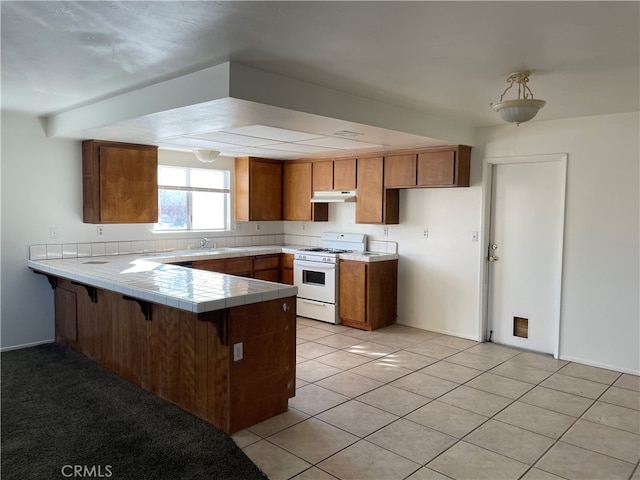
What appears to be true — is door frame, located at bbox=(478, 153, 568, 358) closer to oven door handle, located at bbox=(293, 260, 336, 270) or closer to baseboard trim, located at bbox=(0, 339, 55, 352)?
oven door handle, located at bbox=(293, 260, 336, 270)

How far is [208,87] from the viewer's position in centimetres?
303

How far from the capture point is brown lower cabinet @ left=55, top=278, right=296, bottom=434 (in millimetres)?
3117

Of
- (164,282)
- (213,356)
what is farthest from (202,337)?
(164,282)

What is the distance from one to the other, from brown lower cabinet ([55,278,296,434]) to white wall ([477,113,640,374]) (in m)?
2.90

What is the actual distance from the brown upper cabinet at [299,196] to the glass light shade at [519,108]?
373 cm

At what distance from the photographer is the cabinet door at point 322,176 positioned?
6.39 meters

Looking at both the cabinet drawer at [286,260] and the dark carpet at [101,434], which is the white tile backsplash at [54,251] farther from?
the cabinet drawer at [286,260]

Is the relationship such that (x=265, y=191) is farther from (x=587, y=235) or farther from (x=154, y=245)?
(x=587, y=235)

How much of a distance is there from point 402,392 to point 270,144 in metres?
2.90

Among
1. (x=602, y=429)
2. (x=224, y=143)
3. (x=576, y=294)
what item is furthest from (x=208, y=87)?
(x=576, y=294)

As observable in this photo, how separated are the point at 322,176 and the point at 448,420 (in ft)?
12.7

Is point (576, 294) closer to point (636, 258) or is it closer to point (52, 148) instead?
point (636, 258)

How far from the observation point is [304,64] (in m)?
2.96

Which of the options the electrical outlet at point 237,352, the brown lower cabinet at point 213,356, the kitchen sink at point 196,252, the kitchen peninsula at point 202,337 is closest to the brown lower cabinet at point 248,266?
the kitchen sink at point 196,252
